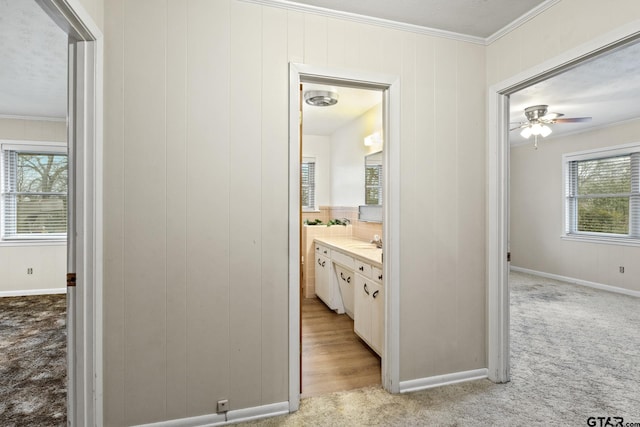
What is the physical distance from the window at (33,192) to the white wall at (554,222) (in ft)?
26.0

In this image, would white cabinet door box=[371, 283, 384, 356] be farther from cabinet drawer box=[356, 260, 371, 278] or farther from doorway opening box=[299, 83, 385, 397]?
cabinet drawer box=[356, 260, 371, 278]

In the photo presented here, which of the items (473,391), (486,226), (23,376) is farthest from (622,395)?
(23,376)

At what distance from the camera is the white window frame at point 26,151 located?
16.1ft

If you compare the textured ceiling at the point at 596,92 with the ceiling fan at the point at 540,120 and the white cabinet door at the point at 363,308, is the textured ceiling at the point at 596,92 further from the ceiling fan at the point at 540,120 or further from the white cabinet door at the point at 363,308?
the white cabinet door at the point at 363,308

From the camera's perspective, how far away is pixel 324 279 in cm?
436

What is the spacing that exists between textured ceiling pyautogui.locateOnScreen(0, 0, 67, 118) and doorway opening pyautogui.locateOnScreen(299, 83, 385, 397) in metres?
1.96

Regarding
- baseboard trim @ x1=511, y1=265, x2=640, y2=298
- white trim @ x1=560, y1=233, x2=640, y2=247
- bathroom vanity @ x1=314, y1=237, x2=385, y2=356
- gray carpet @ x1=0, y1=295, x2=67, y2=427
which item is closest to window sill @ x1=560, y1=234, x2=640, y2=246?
white trim @ x1=560, y1=233, x2=640, y2=247

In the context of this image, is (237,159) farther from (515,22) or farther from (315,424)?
(515,22)

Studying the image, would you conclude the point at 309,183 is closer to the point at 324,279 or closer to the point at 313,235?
the point at 313,235

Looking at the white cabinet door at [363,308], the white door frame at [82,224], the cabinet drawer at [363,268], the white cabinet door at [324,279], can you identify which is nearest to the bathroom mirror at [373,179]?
the white cabinet door at [324,279]

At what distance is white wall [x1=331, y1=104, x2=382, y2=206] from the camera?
4445 millimetres

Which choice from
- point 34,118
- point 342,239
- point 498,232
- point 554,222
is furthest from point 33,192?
point 554,222

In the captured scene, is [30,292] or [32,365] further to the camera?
[30,292]

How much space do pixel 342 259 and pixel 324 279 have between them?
0.79 metres
